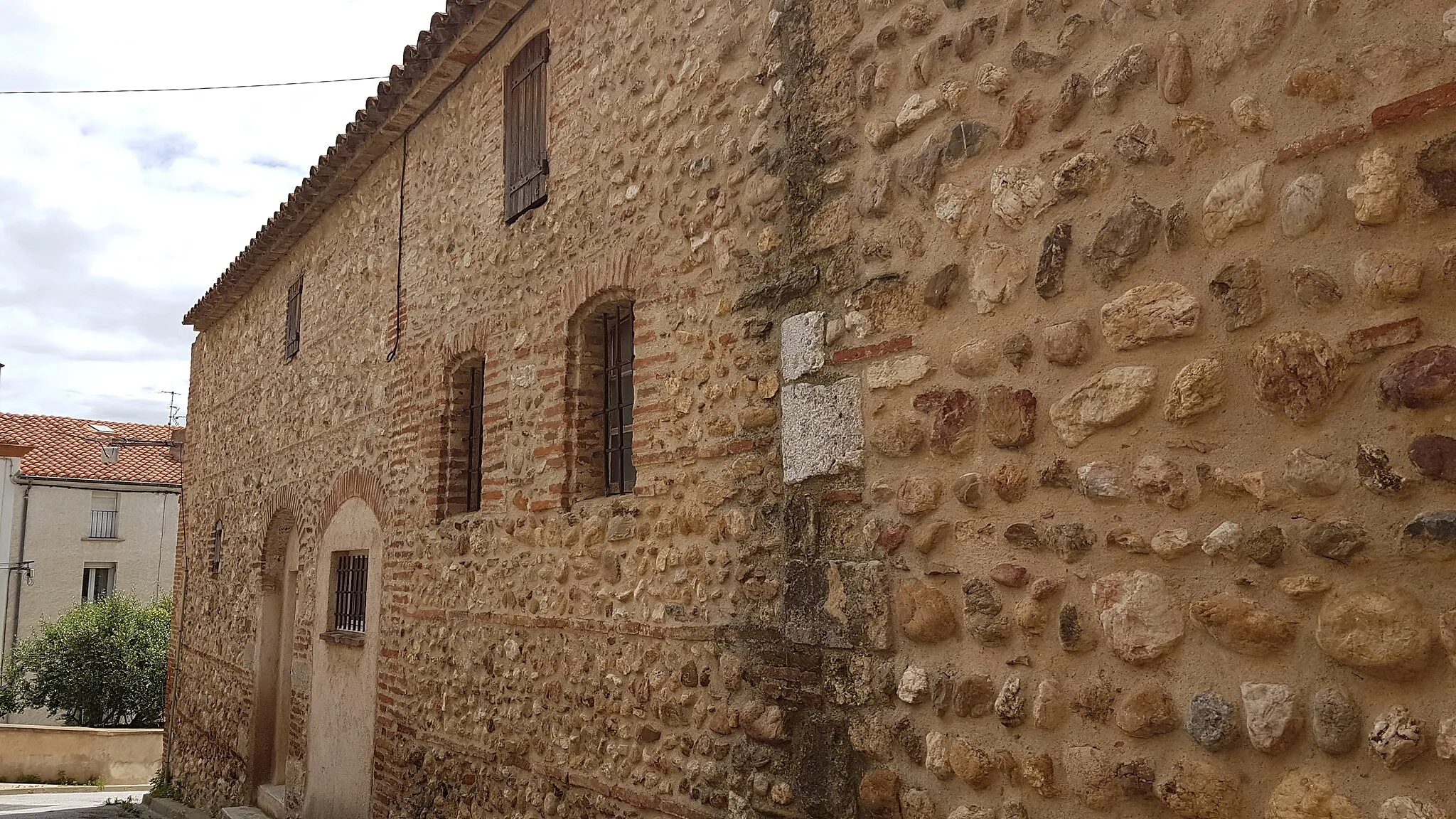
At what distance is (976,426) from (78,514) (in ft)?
93.7

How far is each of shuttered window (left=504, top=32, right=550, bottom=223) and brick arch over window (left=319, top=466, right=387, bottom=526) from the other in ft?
8.17

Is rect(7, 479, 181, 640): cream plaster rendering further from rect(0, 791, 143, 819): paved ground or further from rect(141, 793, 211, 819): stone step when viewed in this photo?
rect(141, 793, 211, 819): stone step

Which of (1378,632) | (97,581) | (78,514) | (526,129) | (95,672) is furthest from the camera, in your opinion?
(97,581)

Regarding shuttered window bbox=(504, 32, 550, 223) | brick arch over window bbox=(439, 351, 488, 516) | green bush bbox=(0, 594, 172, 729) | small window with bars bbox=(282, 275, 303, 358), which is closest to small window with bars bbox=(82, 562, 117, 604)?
green bush bbox=(0, 594, 172, 729)

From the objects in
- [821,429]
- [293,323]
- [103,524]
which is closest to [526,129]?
[821,429]

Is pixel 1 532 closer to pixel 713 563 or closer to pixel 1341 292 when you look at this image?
pixel 713 563

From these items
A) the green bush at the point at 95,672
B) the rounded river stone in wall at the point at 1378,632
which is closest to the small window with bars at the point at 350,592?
the rounded river stone in wall at the point at 1378,632

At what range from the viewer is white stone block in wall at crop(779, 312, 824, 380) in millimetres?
3861

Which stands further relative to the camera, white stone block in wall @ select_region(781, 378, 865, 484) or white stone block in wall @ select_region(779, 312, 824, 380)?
white stone block in wall @ select_region(779, 312, 824, 380)

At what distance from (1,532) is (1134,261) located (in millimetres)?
28653

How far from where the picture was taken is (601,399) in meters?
5.54

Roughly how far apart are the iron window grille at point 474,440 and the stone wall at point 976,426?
1.25 feet

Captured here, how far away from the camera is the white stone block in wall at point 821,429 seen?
3680 mm

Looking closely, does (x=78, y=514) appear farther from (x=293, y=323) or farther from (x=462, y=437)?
(x=462, y=437)
